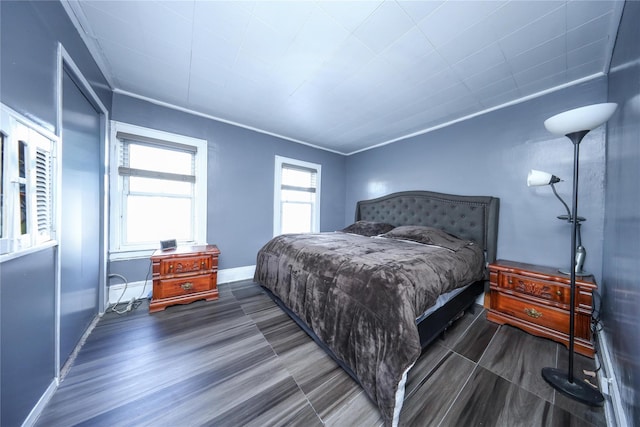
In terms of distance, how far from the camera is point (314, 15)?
4.60 feet

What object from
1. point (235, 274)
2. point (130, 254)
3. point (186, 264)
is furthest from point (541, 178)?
point (130, 254)

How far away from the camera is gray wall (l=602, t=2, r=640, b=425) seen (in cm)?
95

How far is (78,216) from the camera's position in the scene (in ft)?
5.41

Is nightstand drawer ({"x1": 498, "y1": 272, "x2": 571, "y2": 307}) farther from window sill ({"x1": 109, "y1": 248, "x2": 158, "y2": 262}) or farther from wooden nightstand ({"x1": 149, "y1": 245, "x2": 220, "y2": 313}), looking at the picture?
window sill ({"x1": 109, "y1": 248, "x2": 158, "y2": 262})

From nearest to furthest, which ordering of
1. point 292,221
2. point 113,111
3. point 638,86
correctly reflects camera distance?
point 638,86 < point 113,111 < point 292,221

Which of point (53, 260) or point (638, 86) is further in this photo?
point (53, 260)

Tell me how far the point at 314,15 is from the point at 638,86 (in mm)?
1843

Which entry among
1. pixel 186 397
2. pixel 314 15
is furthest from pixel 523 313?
pixel 314 15

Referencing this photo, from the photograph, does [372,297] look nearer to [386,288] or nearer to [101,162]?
[386,288]

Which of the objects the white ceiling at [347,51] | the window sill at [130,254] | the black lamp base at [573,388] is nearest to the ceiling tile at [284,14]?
the white ceiling at [347,51]

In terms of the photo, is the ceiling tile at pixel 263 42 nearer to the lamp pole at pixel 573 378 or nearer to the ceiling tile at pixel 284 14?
the ceiling tile at pixel 284 14

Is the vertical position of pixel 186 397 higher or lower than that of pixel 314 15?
lower

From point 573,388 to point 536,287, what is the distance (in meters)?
0.85

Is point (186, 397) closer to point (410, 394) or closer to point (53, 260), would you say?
point (53, 260)
